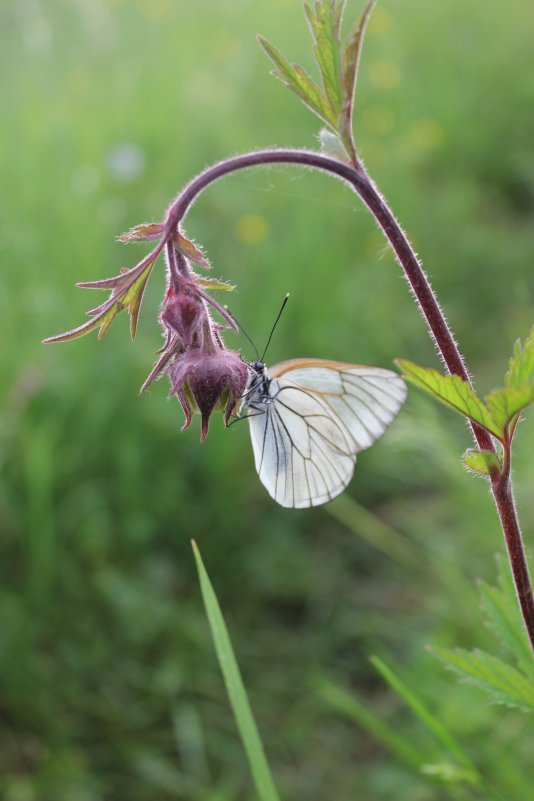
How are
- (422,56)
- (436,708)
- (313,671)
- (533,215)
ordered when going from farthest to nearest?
1. (422,56)
2. (533,215)
3. (313,671)
4. (436,708)

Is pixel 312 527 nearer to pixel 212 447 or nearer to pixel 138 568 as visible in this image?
pixel 212 447

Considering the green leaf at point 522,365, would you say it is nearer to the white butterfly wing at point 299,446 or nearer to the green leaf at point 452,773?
the white butterfly wing at point 299,446

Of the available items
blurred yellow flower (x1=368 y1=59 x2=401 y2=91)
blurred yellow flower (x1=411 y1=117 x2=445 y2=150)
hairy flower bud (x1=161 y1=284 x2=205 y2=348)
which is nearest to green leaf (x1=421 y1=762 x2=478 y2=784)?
hairy flower bud (x1=161 y1=284 x2=205 y2=348)

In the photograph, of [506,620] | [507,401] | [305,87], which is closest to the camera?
[507,401]

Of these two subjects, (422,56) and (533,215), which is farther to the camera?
(422,56)

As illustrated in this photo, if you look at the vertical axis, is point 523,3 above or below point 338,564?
above

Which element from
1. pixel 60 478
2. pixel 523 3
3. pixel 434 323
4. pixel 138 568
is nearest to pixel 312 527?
pixel 138 568

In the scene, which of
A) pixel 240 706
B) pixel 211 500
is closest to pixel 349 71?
pixel 240 706

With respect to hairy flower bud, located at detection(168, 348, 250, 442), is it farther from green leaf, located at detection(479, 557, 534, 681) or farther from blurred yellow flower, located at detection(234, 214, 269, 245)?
blurred yellow flower, located at detection(234, 214, 269, 245)

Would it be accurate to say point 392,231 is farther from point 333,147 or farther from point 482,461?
point 482,461
